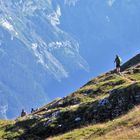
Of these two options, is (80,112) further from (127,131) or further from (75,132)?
(127,131)

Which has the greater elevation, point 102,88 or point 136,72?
point 136,72

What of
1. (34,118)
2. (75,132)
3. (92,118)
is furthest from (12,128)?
(75,132)

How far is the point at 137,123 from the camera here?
129ft

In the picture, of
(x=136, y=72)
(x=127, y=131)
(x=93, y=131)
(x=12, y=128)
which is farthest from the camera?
(x=136, y=72)

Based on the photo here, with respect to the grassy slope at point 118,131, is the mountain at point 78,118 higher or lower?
higher

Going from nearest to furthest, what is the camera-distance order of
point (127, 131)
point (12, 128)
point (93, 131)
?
1. point (127, 131)
2. point (93, 131)
3. point (12, 128)

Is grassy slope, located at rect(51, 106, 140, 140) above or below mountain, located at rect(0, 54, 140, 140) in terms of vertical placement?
below

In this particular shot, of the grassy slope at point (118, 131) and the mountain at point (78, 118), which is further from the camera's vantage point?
the mountain at point (78, 118)

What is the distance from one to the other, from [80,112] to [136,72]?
32561mm

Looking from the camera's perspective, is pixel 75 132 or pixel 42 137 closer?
pixel 75 132

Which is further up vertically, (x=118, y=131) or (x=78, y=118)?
(x=78, y=118)

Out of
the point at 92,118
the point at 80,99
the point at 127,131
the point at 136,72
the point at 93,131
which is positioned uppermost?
the point at 136,72

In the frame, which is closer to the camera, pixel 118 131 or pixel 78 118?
pixel 118 131

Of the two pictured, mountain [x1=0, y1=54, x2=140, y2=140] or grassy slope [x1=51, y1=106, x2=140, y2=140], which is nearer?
grassy slope [x1=51, y1=106, x2=140, y2=140]
